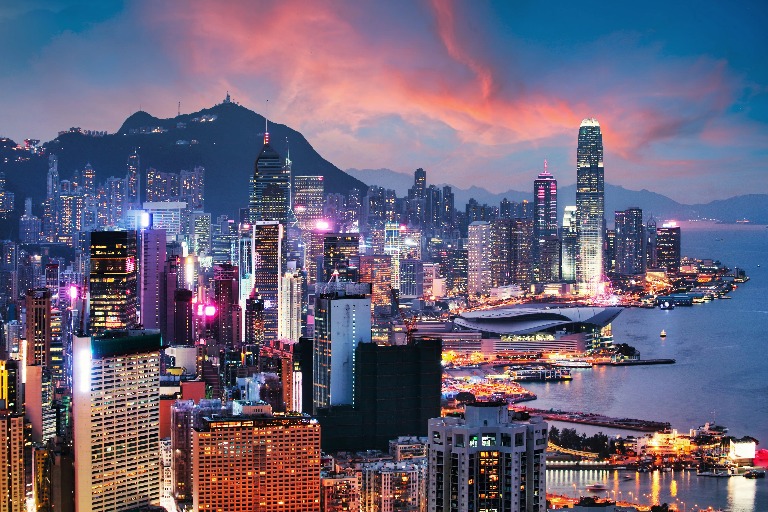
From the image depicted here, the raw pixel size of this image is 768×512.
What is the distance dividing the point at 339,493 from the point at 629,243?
27.1 metres

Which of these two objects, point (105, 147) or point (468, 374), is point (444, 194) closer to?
point (105, 147)

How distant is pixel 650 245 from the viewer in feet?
119

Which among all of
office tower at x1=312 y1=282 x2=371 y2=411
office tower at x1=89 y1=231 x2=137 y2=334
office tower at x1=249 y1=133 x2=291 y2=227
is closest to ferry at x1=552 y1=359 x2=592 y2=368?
office tower at x1=89 y1=231 x2=137 y2=334

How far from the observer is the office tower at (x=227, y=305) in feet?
63.0

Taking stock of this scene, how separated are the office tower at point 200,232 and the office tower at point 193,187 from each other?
0.21m

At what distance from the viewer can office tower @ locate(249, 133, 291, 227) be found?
2669 centimetres

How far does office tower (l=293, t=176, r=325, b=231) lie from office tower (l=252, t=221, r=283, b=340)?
2372 millimetres

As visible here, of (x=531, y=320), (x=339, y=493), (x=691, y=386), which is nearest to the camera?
(x=339, y=493)

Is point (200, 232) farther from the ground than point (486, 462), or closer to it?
farther from the ground

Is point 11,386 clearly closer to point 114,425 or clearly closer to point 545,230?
point 114,425

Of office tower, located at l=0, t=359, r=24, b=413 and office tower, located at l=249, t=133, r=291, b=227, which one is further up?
office tower, located at l=249, t=133, r=291, b=227

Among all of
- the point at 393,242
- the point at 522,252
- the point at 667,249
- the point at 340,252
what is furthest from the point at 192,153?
the point at 667,249

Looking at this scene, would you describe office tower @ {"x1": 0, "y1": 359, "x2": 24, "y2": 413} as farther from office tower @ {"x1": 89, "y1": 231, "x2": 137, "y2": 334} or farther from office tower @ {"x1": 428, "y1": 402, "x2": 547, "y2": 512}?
office tower @ {"x1": 428, "y1": 402, "x2": 547, "y2": 512}

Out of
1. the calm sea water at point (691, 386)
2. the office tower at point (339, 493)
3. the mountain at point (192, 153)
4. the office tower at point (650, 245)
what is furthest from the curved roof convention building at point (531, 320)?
the office tower at point (339, 493)
